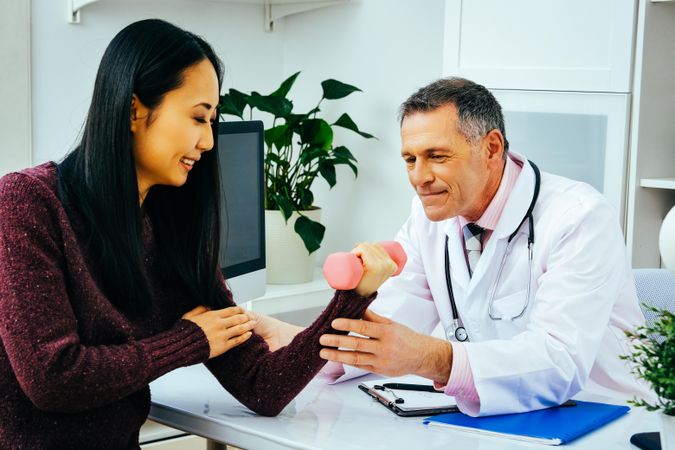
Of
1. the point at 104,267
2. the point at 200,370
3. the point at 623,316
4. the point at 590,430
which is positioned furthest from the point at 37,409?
the point at 623,316

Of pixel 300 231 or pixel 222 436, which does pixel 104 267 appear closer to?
pixel 222 436

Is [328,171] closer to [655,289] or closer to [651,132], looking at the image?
[651,132]

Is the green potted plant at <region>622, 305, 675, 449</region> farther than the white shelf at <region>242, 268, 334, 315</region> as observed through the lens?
No

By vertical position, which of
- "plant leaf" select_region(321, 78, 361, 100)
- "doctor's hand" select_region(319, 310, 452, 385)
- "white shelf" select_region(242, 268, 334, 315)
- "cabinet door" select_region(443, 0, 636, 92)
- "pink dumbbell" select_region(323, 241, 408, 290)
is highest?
"cabinet door" select_region(443, 0, 636, 92)

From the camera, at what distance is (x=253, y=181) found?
2.15 meters

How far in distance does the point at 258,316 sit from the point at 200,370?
6.1 inches

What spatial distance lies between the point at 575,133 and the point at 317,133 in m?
1.00

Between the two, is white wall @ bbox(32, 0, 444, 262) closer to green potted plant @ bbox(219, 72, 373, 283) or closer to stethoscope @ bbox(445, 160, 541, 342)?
green potted plant @ bbox(219, 72, 373, 283)

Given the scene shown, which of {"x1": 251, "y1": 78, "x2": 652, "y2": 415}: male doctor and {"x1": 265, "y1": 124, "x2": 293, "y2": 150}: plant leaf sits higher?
{"x1": 265, "y1": 124, "x2": 293, "y2": 150}: plant leaf

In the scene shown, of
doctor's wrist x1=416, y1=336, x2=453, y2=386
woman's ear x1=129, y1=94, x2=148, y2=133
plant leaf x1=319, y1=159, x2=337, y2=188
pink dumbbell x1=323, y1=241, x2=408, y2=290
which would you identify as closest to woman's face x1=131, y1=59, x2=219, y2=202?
woman's ear x1=129, y1=94, x2=148, y2=133

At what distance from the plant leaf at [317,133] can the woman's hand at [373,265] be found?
1700mm

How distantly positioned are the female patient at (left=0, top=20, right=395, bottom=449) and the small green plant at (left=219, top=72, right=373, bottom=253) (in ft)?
4.84

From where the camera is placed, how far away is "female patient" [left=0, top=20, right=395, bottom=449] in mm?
1298

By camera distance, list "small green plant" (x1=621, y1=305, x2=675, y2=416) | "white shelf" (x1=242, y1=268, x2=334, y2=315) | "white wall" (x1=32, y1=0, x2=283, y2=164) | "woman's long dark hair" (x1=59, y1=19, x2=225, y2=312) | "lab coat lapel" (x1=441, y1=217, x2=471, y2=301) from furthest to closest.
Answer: "white shelf" (x1=242, y1=268, x2=334, y2=315), "white wall" (x1=32, y1=0, x2=283, y2=164), "lab coat lapel" (x1=441, y1=217, x2=471, y2=301), "woman's long dark hair" (x1=59, y1=19, x2=225, y2=312), "small green plant" (x1=621, y1=305, x2=675, y2=416)
